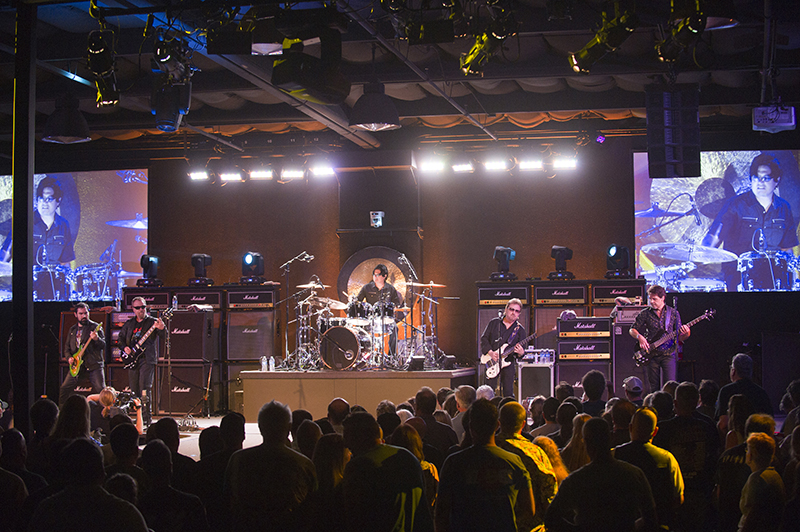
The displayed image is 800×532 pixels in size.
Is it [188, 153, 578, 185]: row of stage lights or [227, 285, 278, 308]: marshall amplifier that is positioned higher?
[188, 153, 578, 185]: row of stage lights

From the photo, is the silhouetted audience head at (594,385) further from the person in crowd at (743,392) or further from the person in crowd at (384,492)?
the person in crowd at (384,492)

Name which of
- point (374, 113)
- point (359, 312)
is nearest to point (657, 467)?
point (374, 113)

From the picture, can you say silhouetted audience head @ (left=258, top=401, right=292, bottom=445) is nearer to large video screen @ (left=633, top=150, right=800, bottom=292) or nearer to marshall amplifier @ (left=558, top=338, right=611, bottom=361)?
marshall amplifier @ (left=558, top=338, right=611, bottom=361)

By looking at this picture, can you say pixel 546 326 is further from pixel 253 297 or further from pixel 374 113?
pixel 374 113

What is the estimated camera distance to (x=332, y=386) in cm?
1073

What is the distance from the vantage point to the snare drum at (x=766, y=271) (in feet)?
40.8

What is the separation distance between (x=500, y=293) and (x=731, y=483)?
8336 millimetres

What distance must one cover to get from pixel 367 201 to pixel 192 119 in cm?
336

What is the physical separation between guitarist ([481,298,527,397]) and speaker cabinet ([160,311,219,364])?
4738mm

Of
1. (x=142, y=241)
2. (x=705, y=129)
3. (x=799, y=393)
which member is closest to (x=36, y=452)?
(x=799, y=393)

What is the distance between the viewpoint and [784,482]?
3832 millimetres

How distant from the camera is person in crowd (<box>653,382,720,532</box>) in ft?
14.3

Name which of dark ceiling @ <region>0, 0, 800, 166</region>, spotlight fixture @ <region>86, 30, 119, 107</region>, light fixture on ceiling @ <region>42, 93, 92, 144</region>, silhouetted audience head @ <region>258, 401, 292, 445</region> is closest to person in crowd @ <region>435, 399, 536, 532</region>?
silhouetted audience head @ <region>258, 401, 292, 445</region>

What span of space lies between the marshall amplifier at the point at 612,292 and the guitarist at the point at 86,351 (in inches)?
307
